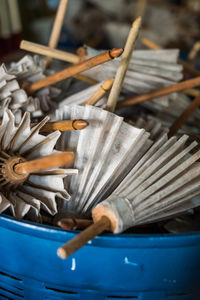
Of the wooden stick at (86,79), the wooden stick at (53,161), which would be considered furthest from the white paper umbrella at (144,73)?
the wooden stick at (53,161)

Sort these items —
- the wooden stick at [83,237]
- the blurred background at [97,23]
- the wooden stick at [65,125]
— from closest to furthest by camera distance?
the wooden stick at [83,237], the wooden stick at [65,125], the blurred background at [97,23]

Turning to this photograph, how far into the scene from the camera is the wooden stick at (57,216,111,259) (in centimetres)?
41

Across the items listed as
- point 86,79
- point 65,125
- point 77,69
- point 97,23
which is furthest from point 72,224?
point 97,23

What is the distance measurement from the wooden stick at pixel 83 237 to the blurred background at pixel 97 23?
1.40m

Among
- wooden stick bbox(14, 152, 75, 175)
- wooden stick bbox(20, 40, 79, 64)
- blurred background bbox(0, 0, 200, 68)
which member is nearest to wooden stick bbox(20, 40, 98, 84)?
wooden stick bbox(20, 40, 79, 64)

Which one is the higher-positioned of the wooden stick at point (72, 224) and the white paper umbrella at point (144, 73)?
the white paper umbrella at point (144, 73)

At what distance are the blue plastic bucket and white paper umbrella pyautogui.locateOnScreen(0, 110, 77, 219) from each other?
0.06 meters

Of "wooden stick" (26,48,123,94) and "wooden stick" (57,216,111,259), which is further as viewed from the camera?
"wooden stick" (26,48,123,94)

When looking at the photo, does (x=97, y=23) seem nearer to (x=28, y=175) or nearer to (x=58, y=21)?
(x=58, y=21)

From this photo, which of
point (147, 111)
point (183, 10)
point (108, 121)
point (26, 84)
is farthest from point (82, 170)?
point (183, 10)

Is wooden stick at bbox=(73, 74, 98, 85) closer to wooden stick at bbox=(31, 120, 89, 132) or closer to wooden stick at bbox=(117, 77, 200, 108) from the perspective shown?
wooden stick at bbox=(117, 77, 200, 108)

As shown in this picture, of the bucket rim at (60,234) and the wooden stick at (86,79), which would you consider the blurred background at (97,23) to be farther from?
the bucket rim at (60,234)

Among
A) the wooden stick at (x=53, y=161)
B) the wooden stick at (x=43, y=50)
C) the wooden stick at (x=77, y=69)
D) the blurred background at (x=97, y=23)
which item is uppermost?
the blurred background at (x=97, y=23)

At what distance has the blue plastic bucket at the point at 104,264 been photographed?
48 cm
